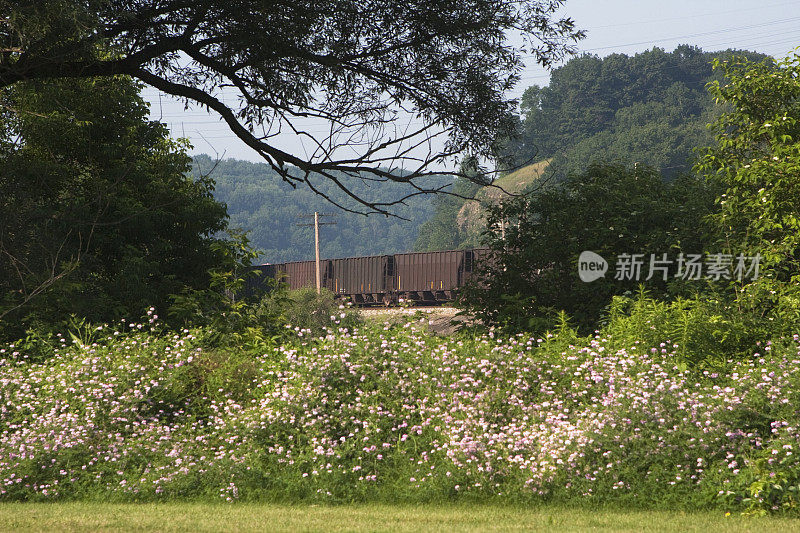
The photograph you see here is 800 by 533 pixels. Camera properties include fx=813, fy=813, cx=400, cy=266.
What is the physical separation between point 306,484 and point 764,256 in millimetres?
6649

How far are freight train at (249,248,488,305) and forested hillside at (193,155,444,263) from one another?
316 feet

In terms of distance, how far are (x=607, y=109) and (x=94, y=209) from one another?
4146 inches

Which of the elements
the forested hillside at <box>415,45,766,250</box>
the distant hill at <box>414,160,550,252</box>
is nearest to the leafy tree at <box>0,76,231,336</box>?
the forested hillside at <box>415,45,766,250</box>

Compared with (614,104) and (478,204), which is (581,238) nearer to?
(478,204)

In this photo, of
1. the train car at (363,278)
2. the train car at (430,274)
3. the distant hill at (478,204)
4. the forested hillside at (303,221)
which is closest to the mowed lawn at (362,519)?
the train car at (430,274)

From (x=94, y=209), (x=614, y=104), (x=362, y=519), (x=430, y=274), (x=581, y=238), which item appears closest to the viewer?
(x=362, y=519)

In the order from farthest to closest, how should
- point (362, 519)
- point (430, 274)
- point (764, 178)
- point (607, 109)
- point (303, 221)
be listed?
A: point (303, 221)
point (607, 109)
point (430, 274)
point (764, 178)
point (362, 519)

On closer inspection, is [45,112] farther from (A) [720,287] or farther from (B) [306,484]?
(A) [720,287]

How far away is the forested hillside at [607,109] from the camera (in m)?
100

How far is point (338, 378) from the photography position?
9070 mm

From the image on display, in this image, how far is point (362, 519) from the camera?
6.69m

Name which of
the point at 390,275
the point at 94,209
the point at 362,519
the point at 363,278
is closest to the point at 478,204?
the point at 363,278

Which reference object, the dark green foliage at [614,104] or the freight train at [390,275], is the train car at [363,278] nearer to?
the freight train at [390,275]

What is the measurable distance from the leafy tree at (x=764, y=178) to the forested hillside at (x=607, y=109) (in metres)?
86.0
